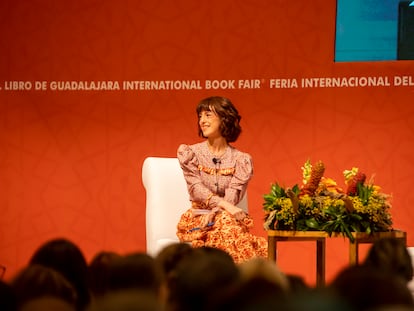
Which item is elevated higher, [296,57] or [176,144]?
[296,57]

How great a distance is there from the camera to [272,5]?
6.36 meters

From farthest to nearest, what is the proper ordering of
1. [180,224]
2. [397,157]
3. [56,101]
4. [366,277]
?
[56,101] → [397,157] → [180,224] → [366,277]

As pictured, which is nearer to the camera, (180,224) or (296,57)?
(180,224)

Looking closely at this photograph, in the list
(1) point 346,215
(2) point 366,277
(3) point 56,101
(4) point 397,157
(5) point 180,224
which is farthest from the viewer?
(3) point 56,101

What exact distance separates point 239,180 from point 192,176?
298mm

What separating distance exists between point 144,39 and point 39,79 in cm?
92

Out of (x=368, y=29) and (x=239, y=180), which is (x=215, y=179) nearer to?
(x=239, y=180)

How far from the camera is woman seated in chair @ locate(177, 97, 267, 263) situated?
16.1 ft

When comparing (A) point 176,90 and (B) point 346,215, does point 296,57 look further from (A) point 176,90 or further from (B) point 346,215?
(B) point 346,215

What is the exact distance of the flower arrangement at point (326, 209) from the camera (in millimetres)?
4375

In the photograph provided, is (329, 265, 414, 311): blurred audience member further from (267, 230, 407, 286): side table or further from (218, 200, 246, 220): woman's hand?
(218, 200, 246, 220): woman's hand

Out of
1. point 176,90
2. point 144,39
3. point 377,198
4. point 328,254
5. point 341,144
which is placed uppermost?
point 144,39

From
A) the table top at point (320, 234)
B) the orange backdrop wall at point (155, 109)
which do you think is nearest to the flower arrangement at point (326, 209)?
the table top at point (320, 234)

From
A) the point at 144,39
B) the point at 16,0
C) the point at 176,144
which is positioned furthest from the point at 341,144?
the point at 16,0
